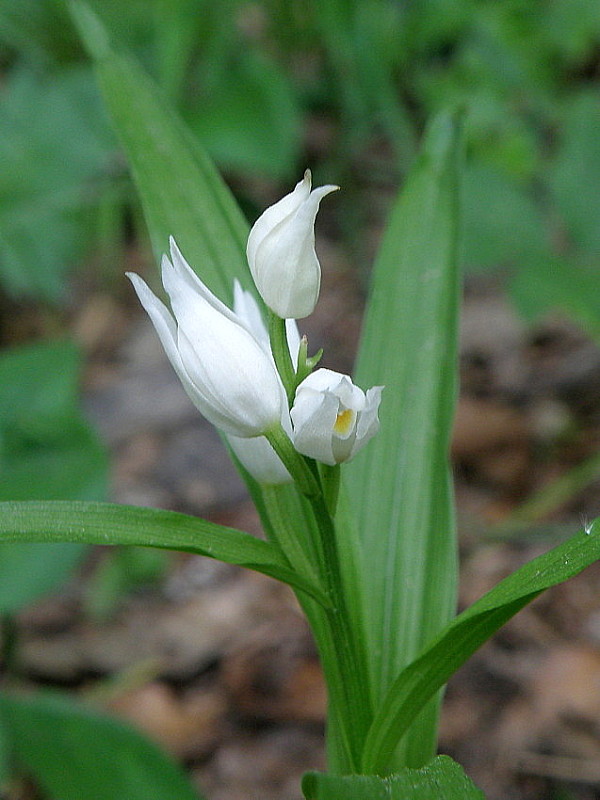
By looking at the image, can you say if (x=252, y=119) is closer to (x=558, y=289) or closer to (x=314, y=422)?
(x=558, y=289)

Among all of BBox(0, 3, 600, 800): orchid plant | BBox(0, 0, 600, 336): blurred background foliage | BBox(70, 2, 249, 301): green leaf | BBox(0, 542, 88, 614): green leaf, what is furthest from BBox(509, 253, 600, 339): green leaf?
BBox(0, 542, 88, 614): green leaf

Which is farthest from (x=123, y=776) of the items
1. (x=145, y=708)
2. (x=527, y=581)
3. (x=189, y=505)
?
(x=189, y=505)

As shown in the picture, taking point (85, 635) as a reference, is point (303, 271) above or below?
below

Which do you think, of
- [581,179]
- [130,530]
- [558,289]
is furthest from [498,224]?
[130,530]

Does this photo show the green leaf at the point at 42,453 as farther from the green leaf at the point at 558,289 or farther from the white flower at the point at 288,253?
the green leaf at the point at 558,289

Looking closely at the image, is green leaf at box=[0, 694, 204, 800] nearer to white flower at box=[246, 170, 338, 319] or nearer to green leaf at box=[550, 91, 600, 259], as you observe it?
white flower at box=[246, 170, 338, 319]

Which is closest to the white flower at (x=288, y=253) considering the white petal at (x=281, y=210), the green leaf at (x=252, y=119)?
the white petal at (x=281, y=210)

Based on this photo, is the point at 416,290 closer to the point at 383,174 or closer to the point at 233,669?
the point at 233,669
